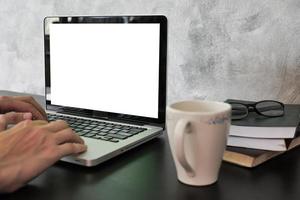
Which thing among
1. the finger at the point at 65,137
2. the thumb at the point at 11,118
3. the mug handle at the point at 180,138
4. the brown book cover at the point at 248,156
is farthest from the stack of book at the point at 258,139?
the thumb at the point at 11,118

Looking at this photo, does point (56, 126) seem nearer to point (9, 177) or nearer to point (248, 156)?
point (9, 177)

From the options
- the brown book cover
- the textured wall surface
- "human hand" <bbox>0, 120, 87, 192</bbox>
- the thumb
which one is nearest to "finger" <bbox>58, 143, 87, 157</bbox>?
"human hand" <bbox>0, 120, 87, 192</bbox>

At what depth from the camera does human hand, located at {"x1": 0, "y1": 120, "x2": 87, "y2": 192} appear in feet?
1.86

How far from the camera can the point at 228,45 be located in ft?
3.19

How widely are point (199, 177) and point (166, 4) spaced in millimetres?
598

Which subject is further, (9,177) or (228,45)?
(228,45)

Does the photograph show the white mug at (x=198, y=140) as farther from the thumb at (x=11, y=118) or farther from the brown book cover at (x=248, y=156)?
the thumb at (x=11, y=118)

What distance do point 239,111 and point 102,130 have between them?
10.6 inches

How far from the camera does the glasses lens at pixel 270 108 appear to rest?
29.0 inches

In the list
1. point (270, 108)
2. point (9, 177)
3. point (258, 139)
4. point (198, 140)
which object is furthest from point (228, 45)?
point (9, 177)

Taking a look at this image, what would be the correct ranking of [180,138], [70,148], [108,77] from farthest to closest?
[108,77] < [70,148] < [180,138]

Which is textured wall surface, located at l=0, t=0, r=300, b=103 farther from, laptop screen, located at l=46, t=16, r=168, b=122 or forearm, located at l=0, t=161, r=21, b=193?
forearm, located at l=0, t=161, r=21, b=193

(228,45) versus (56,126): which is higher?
(228,45)

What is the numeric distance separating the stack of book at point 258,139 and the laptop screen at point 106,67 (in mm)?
205
